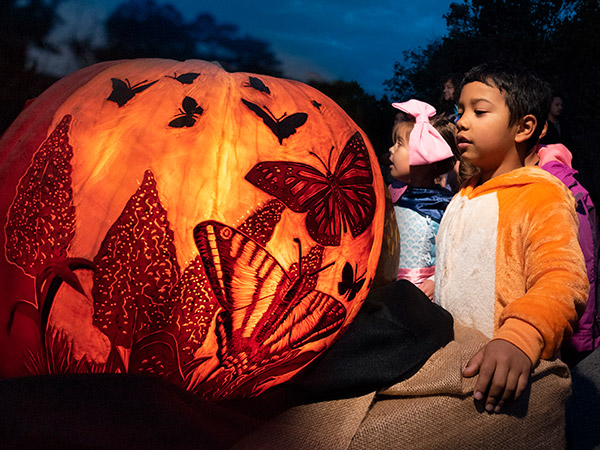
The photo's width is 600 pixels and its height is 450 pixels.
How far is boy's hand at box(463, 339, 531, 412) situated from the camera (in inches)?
38.9

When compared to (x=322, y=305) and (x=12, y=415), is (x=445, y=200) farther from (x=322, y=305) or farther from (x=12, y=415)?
(x=12, y=415)

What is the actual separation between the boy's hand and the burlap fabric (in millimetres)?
27

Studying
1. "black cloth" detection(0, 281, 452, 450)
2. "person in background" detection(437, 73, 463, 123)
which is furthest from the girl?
"person in background" detection(437, 73, 463, 123)

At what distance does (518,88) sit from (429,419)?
1.12 meters

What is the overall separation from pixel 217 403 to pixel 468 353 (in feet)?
1.80

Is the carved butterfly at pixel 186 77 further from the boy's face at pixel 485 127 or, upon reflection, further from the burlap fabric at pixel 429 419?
the boy's face at pixel 485 127

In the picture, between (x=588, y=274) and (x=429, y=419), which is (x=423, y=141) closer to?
(x=588, y=274)

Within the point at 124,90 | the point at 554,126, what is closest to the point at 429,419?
the point at 124,90

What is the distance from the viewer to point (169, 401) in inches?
32.7

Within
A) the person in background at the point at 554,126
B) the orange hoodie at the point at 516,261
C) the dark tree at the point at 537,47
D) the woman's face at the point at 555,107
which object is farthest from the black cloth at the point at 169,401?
the dark tree at the point at 537,47

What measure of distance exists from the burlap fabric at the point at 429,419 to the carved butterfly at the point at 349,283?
0.75 feet

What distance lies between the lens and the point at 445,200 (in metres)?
2.29

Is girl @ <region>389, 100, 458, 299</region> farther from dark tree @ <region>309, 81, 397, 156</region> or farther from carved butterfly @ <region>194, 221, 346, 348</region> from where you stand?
carved butterfly @ <region>194, 221, 346, 348</region>

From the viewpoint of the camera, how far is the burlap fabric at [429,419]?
94cm
